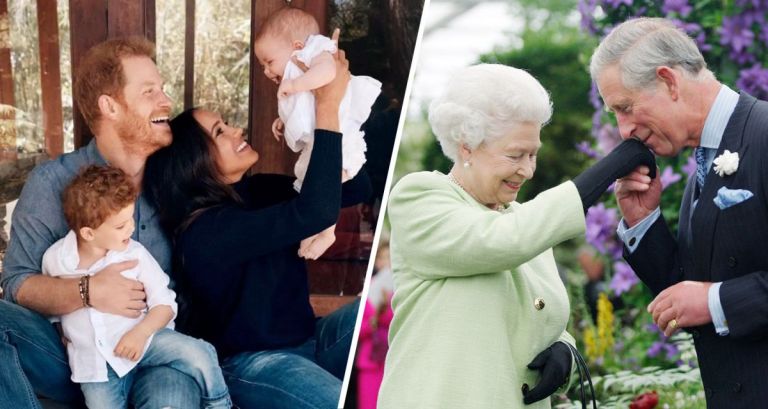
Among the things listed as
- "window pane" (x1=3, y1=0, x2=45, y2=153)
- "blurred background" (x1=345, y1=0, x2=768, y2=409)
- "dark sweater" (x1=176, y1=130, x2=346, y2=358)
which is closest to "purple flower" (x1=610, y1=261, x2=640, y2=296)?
"blurred background" (x1=345, y1=0, x2=768, y2=409)

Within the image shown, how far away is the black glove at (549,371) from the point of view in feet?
9.52

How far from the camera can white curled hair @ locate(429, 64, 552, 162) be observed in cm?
295

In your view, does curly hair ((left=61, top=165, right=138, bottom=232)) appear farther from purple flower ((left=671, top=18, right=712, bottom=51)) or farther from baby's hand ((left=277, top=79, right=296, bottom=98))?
purple flower ((left=671, top=18, right=712, bottom=51))

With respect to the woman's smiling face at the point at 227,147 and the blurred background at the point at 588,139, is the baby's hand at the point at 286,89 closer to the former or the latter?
the woman's smiling face at the point at 227,147

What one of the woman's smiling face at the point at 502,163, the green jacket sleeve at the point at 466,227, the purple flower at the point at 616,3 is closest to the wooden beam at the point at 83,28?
the green jacket sleeve at the point at 466,227

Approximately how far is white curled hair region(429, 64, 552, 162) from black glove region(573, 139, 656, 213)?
181 mm

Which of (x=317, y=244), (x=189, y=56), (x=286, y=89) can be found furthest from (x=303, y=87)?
(x=317, y=244)

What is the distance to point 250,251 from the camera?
12.0ft

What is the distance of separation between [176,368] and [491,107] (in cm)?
128

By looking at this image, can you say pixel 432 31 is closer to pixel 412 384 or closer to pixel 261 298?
pixel 261 298

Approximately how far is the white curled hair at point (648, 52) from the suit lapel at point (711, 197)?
0.46ft

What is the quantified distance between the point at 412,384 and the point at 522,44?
3.09 meters

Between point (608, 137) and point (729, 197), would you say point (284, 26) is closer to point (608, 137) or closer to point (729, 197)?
point (729, 197)

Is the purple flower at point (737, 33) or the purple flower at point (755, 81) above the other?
the purple flower at point (737, 33)
